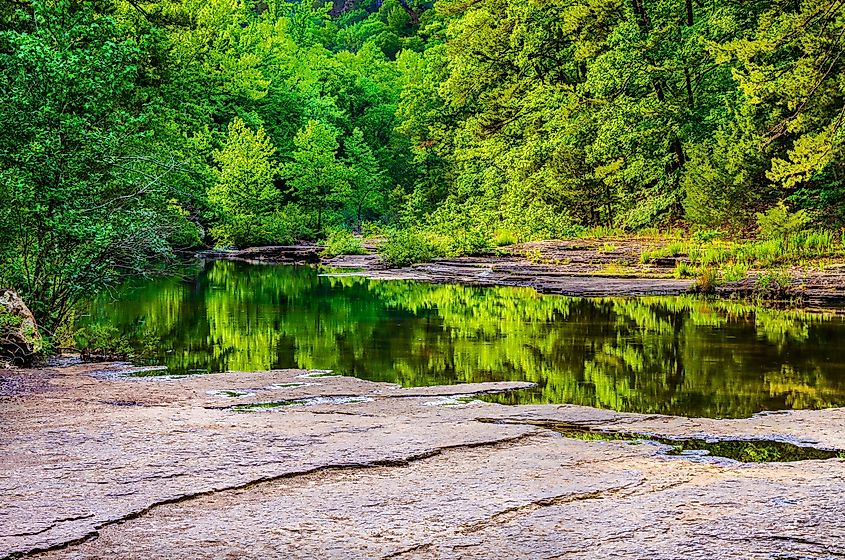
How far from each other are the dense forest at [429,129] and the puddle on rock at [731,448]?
7.41 metres

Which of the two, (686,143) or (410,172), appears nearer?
(686,143)

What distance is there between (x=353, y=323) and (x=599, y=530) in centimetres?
1168

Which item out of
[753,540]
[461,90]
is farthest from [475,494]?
[461,90]

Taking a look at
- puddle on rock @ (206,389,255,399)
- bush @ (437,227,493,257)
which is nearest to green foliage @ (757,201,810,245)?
bush @ (437,227,493,257)

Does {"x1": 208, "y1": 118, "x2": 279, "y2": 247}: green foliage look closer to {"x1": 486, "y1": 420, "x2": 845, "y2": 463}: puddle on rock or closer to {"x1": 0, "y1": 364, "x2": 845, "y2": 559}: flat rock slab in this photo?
{"x1": 0, "y1": 364, "x2": 845, "y2": 559}: flat rock slab

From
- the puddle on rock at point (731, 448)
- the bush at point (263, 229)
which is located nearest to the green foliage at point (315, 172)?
the bush at point (263, 229)

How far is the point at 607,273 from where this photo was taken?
73.3ft

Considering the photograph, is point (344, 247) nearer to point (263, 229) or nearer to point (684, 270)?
point (263, 229)

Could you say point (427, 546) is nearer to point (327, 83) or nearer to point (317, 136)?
point (317, 136)

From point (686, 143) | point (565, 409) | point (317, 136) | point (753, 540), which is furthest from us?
point (317, 136)

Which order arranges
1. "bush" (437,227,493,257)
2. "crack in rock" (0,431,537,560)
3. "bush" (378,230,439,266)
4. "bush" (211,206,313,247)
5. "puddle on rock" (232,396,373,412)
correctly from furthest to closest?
"bush" (211,206,313,247) → "bush" (378,230,439,266) → "bush" (437,227,493,257) → "puddle on rock" (232,396,373,412) → "crack in rock" (0,431,537,560)

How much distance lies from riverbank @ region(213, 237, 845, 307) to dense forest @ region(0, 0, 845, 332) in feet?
7.01

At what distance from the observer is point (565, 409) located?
7406 mm

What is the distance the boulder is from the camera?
382 inches
